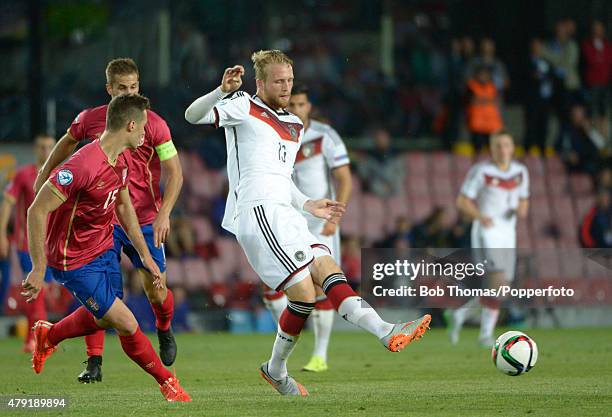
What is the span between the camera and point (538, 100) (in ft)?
64.6

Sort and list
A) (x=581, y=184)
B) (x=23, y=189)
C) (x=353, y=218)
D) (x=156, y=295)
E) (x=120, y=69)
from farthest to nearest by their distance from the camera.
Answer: (x=581, y=184) < (x=353, y=218) < (x=23, y=189) < (x=156, y=295) < (x=120, y=69)

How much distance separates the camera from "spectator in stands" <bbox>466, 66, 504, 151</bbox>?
19.1 meters

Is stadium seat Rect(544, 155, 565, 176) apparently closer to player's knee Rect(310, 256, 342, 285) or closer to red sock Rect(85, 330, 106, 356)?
red sock Rect(85, 330, 106, 356)

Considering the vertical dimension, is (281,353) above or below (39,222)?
below

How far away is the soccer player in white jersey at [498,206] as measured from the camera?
542 inches

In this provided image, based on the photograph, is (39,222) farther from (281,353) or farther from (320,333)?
(320,333)

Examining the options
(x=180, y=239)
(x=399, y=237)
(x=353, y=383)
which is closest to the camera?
(x=353, y=383)

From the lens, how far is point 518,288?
16.3 metres

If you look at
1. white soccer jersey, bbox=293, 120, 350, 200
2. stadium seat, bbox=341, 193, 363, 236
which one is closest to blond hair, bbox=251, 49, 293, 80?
white soccer jersey, bbox=293, 120, 350, 200

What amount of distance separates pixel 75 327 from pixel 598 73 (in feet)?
43.3

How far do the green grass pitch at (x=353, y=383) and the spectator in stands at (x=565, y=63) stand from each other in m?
6.42

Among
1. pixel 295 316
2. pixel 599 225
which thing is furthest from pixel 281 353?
pixel 599 225

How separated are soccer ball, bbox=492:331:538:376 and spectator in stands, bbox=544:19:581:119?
11503 mm

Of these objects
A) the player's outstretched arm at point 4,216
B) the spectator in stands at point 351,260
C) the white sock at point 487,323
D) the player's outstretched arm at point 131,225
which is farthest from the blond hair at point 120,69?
the spectator in stands at point 351,260
